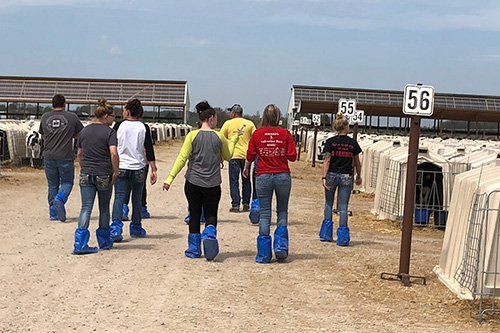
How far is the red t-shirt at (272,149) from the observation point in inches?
342

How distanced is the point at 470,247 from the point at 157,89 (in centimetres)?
6970

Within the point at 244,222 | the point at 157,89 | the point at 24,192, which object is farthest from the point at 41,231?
the point at 157,89

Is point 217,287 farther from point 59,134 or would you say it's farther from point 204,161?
point 59,134

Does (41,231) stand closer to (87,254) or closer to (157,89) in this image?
(87,254)

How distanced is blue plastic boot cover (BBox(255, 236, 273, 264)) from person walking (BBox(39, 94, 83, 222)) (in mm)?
4003

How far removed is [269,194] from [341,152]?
1766mm

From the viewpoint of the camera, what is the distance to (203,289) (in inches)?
279

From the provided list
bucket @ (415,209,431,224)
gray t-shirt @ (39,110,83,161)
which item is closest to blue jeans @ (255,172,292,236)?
gray t-shirt @ (39,110,83,161)

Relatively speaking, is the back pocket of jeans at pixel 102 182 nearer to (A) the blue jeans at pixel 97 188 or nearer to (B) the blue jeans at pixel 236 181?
(A) the blue jeans at pixel 97 188

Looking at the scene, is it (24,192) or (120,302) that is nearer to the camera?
(120,302)

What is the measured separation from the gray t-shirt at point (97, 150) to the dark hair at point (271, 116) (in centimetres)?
182

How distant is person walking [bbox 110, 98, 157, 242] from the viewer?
384 inches

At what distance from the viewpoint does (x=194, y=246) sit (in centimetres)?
865

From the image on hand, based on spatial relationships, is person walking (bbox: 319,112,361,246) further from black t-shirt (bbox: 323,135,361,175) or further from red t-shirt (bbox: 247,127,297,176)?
red t-shirt (bbox: 247,127,297,176)
